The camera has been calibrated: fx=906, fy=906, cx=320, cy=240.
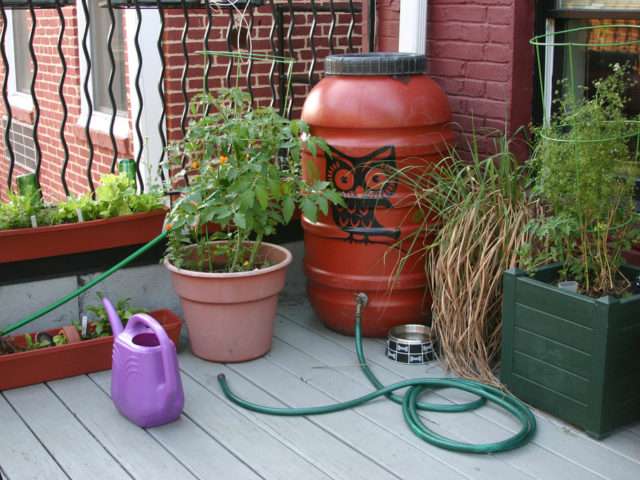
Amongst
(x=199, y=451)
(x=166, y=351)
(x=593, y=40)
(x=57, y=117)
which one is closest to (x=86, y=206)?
(x=166, y=351)

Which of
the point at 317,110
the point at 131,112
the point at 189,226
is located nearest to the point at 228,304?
the point at 189,226

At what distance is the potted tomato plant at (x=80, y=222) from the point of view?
3254mm

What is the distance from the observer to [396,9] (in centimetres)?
400

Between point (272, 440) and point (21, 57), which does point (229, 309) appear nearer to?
point (272, 440)

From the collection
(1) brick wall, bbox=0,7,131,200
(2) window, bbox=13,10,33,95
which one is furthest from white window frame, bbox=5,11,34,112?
(1) brick wall, bbox=0,7,131,200

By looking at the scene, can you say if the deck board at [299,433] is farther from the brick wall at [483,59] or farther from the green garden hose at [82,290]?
the brick wall at [483,59]

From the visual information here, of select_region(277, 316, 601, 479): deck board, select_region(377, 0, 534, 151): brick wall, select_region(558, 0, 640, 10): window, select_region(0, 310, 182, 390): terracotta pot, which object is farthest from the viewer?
select_region(377, 0, 534, 151): brick wall

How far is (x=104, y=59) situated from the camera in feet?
23.0

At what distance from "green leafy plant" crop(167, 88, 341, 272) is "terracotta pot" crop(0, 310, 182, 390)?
336 millimetres

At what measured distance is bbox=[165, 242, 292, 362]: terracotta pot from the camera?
3.15 metres

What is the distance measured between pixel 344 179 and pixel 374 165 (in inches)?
5.1

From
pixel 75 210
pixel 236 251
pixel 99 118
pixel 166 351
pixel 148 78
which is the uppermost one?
pixel 148 78

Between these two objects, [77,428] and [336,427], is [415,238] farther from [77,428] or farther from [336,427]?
[77,428]

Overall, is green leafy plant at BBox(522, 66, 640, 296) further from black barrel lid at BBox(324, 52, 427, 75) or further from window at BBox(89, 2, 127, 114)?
window at BBox(89, 2, 127, 114)
